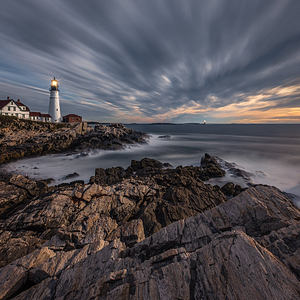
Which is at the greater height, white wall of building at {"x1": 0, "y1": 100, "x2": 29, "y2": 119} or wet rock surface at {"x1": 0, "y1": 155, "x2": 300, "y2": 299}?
white wall of building at {"x1": 0, "y1": 100, "x2": 29, "y2": 119}

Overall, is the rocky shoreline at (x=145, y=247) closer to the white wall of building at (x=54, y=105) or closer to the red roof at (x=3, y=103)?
the white wall of building at (x=54, y=105)

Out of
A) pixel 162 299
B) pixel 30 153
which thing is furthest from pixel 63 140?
pixel 162 299

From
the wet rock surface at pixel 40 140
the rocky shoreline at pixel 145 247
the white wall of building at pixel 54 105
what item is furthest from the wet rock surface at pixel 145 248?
the white wall of building at pixel 54 105

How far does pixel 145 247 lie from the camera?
15.5 feet

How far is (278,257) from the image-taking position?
3.55 metres

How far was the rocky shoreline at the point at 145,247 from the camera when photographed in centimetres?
304

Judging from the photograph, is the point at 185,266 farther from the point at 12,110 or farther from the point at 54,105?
the point at 12,110

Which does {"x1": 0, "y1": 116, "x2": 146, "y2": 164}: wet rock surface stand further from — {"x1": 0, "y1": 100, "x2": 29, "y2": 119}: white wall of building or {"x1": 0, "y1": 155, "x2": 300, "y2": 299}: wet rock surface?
{"x1": 0, "y1": 155, "x2": 300, "y2": 299}: wet rock surface

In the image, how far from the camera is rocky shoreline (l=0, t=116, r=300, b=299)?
3045 millimetres

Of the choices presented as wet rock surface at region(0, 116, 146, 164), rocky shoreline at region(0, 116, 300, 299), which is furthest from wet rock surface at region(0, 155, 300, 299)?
wet rock surface at region(0, 116, 146, 164)

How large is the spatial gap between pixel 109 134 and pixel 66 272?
38.2m

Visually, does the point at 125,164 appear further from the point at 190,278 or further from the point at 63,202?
the point at 190,278

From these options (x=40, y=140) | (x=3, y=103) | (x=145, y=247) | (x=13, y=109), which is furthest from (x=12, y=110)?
(x=145, y=247)

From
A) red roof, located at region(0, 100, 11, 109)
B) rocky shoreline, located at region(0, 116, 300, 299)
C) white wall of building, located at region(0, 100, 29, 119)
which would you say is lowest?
rocky shoreline, located at region(0, 116, 300, 299)
